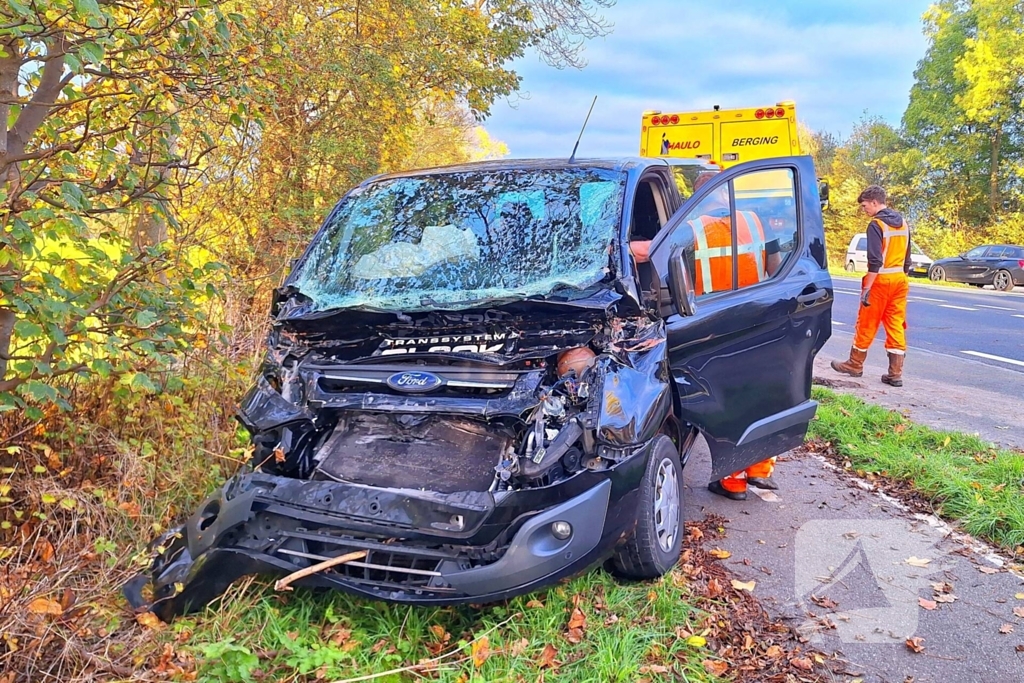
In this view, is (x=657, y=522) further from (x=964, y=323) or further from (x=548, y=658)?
(x=964, y=323)

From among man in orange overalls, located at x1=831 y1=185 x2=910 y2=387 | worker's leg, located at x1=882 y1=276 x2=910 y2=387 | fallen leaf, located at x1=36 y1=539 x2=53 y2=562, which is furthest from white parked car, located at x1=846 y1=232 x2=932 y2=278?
fallen leaf, located at x1=36 y1=539 x2=53 y2=562

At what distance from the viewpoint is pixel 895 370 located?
778 cm

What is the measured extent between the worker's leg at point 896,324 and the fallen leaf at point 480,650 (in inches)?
248

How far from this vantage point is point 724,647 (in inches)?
118

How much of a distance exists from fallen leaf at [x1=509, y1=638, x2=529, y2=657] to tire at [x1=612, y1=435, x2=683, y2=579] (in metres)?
0.59

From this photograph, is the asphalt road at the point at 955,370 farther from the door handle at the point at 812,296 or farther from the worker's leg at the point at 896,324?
the door handle at the point at 812,296

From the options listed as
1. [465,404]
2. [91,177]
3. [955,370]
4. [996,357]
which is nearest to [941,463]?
[465,404]

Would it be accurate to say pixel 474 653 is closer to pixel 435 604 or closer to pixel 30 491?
pixel 435 604

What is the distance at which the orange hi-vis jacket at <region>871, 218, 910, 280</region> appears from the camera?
24.9ft

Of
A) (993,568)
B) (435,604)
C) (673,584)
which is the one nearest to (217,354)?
(435,604)

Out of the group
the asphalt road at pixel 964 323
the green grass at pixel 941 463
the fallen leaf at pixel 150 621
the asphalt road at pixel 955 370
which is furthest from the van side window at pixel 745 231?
the asphalt road at pixel 964 323

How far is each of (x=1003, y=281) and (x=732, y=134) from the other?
52.7ft

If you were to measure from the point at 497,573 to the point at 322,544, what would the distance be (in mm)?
695

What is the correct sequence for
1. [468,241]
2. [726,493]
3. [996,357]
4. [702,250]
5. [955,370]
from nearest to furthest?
1. [468,241]
2. [702,250]
3. [726,493]
4. [955,370]
5. [996,357]
